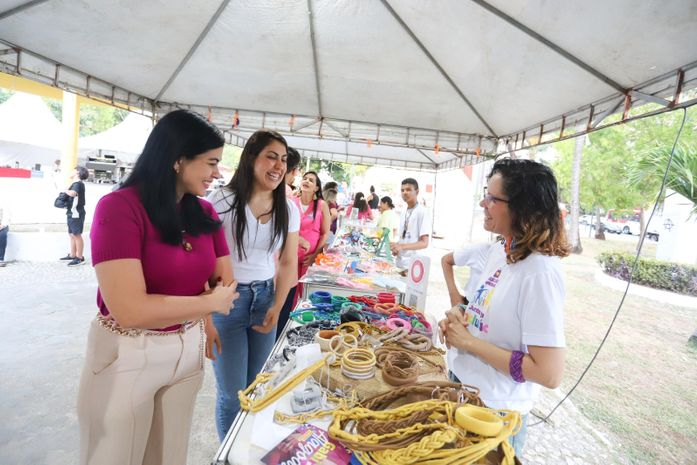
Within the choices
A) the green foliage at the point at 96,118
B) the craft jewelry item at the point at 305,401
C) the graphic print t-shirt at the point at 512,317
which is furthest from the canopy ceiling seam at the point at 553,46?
the green foliage at the point at 96,118

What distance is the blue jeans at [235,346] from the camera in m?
1.98

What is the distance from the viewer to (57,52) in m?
3.70

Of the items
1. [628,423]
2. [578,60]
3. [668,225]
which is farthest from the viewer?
[668,225]

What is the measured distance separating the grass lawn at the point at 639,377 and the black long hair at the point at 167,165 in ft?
12.5

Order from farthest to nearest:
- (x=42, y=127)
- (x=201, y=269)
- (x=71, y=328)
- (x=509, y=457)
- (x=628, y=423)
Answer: (x=42, y=127)
(x=71, y=328)
(x=628, y=423)
(x=201, y=269)
(x=509, y=457)

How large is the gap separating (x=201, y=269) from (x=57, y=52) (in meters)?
3.75

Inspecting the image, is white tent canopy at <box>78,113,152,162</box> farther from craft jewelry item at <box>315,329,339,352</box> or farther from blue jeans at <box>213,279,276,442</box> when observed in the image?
craft jewelry item at <box>315,329,339,352</box>

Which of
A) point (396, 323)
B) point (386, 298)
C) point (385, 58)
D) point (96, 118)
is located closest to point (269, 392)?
point (396, 323)

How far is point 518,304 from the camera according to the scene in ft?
4.31

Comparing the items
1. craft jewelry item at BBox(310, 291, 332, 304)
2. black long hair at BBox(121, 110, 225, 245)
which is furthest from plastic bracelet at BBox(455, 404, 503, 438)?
craft jewelry item at BBox(310, 291, 332, 304)

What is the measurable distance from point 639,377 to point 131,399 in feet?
18.2

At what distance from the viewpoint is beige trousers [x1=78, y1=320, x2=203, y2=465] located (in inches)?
49.4

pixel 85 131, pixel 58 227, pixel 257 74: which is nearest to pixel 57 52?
pixel 257 74

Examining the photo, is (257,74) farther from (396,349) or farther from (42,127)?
(42,127)
